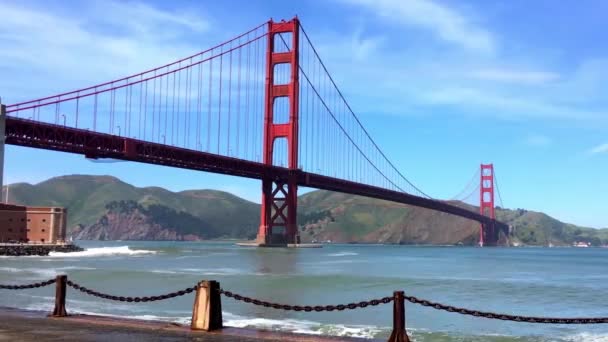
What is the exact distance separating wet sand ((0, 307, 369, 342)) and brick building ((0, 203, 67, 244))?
5516cm

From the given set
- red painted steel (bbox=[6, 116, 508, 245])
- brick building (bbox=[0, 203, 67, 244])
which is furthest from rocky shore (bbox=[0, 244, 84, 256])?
red painted steel (bbox=[6, 116, 508, 245])

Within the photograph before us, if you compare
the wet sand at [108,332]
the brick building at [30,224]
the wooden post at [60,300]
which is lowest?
the wet sand at [108,332]

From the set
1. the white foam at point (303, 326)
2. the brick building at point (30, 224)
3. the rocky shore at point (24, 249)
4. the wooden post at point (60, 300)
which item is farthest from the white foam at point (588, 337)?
the brick building at point (30, 224)

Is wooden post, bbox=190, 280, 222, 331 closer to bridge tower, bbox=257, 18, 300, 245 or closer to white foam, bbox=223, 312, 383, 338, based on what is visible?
white foam, bbox=223, 312, 383, 338

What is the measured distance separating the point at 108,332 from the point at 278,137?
7202 centimetres

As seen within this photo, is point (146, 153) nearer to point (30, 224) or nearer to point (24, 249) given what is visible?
point (24, 249)

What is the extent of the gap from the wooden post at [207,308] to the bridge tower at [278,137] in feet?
221

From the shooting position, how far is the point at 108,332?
28.9 feet

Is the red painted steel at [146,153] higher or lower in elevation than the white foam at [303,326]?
higher

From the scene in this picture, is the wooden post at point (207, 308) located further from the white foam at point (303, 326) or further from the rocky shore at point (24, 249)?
the rocky shore at point (24, 249)

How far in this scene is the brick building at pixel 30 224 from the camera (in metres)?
61.0

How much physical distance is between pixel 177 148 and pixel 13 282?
3944 cm

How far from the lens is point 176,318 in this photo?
14.6m

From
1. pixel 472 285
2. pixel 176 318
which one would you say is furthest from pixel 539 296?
pixel 176 318
